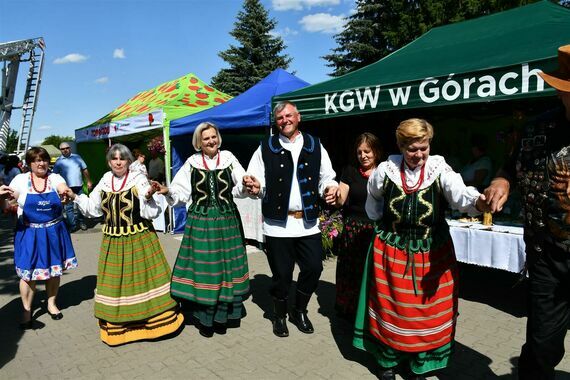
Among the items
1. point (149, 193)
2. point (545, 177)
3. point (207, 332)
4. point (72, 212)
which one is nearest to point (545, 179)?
point (545, 177)

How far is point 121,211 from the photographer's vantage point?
339 centimetres

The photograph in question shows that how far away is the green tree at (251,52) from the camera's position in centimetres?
2703

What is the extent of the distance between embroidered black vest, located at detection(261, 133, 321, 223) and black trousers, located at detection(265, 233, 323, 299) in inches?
7.0

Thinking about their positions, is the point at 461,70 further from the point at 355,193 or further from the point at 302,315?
the point at 302,315

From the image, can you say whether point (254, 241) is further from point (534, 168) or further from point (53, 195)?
point (534, 168)

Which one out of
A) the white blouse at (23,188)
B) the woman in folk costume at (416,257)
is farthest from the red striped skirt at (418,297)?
the white blouse at (23,188)

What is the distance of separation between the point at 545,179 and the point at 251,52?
26.9 meters

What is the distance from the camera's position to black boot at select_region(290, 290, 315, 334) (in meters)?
3.61

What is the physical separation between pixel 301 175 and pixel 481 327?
203cm

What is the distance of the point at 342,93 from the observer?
16.5 ft

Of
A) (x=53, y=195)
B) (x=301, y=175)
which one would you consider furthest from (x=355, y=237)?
(x=53, y=195)

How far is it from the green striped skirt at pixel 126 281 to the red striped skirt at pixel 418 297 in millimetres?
1845

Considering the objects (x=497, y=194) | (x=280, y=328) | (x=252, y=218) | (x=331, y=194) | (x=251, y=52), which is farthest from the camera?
(x=251, y=52)

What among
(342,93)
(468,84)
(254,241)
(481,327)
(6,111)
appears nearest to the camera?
(481,327)
